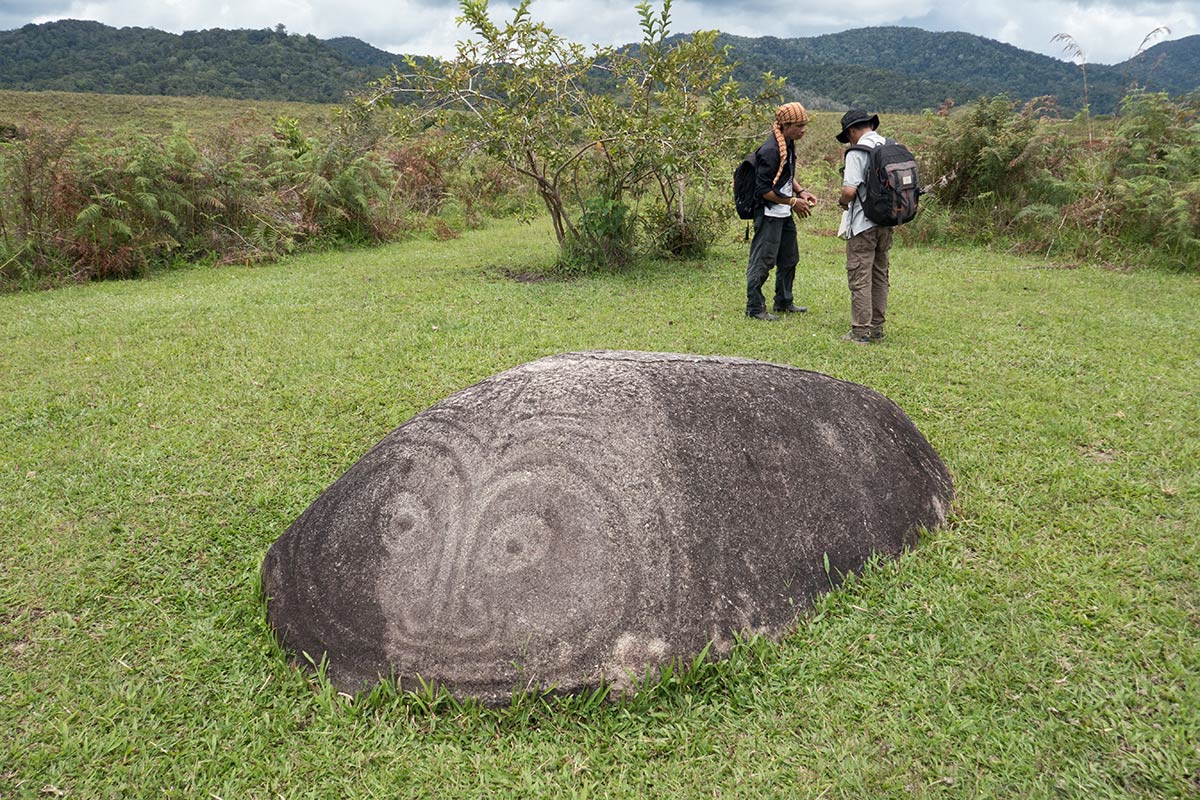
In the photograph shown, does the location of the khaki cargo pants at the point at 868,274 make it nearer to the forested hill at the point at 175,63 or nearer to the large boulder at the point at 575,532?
the large boulder at the point at 575,532

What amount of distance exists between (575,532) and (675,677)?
61cm

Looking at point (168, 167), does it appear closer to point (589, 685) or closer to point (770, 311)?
point (770, 311)

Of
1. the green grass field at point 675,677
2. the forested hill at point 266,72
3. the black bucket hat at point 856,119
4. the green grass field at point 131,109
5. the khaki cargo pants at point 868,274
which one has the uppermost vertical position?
the forested hill at point 266,72

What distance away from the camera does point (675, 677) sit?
2498 millimetres

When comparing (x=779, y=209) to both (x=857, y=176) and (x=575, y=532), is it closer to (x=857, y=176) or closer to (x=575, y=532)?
(x=857, y=176)

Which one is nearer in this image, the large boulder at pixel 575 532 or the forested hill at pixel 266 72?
the large boulder at pixel 575 532

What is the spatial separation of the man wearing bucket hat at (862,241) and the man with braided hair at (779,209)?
1.90ft

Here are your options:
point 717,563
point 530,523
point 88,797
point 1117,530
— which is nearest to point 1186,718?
point 1117,530

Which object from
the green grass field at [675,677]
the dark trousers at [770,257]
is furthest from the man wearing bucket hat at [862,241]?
the dark trousers at [770,257]

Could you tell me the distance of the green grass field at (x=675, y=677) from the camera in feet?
7.54

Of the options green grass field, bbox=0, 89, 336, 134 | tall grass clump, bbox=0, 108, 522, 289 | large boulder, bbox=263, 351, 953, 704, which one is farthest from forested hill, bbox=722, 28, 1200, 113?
green grass field, bbox=0, 89, 336, 134

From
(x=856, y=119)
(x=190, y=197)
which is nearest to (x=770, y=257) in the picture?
(x=856, y=119)

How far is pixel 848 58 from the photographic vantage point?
635 ft

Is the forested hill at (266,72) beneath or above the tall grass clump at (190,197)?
above
